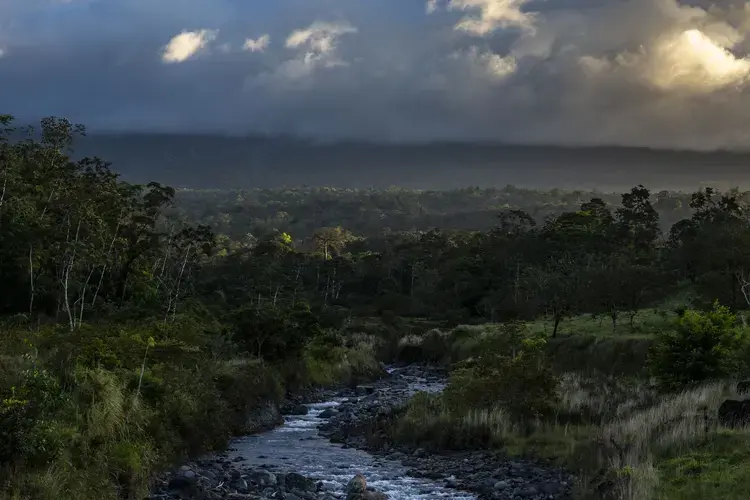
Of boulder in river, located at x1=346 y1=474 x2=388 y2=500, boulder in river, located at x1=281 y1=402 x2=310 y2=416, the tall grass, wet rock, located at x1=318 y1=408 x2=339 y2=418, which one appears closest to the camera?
the tall grass

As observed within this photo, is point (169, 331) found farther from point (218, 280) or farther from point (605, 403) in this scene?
point (218, 280)

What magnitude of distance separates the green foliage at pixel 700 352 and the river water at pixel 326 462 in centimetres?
1086

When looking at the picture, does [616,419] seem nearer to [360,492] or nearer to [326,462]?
[360,492]

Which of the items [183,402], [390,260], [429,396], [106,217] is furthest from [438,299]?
[183,402]

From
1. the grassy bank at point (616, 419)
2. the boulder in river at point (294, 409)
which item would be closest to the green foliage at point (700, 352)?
the grassy bank at point (616, 419)

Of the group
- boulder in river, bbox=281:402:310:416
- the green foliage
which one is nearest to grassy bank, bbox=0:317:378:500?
boulder in river, bbox=281:402:310:416

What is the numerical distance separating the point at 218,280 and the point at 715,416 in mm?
80528

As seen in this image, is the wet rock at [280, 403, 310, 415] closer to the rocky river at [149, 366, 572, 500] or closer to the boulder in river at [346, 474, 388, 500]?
the rocky river at [149, 366, 572, 500]

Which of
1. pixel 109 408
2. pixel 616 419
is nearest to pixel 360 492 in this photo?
pixel 109 408

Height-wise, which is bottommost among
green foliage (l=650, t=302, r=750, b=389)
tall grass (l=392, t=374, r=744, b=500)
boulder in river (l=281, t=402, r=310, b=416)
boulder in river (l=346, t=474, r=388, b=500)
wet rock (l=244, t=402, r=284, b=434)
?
boulder in river (l=281, t=402, r=310, b=416)

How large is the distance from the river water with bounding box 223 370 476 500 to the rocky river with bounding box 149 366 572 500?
1.1 inches

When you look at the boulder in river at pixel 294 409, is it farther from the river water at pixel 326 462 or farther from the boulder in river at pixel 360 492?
the boulder in river at pixel 360 492

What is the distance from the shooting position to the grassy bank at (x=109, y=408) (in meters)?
14.4

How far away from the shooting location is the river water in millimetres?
19109
